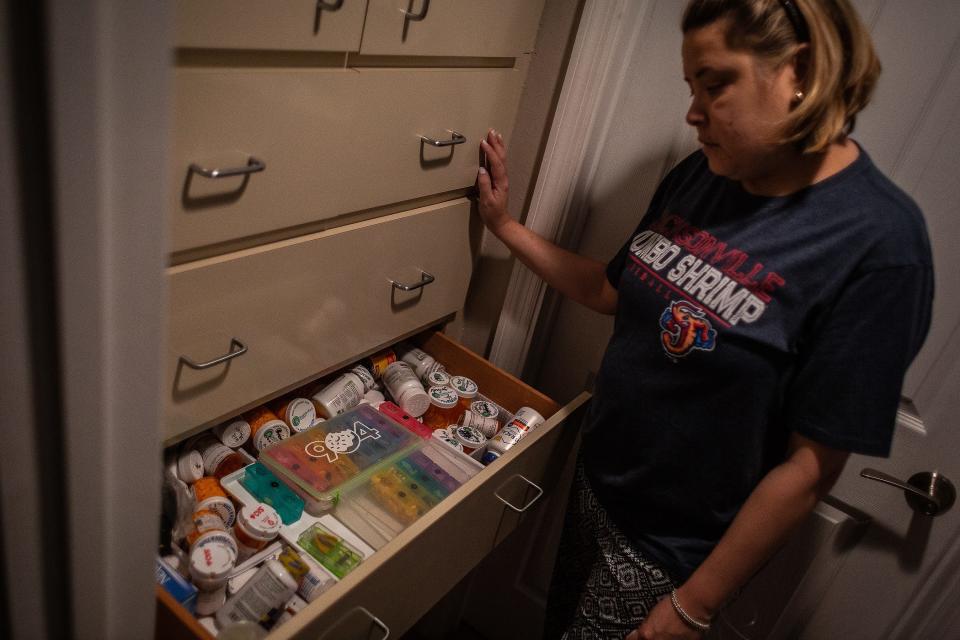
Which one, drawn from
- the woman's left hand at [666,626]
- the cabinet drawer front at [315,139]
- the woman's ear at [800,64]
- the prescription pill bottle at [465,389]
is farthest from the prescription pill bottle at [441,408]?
the woman's ear at [800,64]

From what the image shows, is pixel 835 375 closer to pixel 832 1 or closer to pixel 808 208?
pixel 808 208

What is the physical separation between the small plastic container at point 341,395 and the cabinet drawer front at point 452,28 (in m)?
0.52

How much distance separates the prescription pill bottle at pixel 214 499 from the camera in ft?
2.93

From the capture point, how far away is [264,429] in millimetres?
1029

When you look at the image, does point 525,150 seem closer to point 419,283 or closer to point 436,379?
point 419,283

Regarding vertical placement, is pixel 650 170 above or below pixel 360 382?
above

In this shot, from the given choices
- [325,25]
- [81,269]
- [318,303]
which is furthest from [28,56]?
[318,303]

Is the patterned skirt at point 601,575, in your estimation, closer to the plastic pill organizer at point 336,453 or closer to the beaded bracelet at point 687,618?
the beaded bracelet at point 687,618

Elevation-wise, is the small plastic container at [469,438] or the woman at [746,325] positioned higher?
the woman at [746,325]

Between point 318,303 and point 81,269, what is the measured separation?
1.87 ft

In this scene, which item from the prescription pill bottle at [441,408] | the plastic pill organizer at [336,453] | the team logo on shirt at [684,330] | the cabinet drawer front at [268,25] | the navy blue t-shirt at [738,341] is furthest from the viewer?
the prescription pill bottle at [441,408]

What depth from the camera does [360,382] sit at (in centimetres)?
116

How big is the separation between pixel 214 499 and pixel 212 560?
0.37 feet

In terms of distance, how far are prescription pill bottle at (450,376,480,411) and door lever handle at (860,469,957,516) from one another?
0.63 meters
